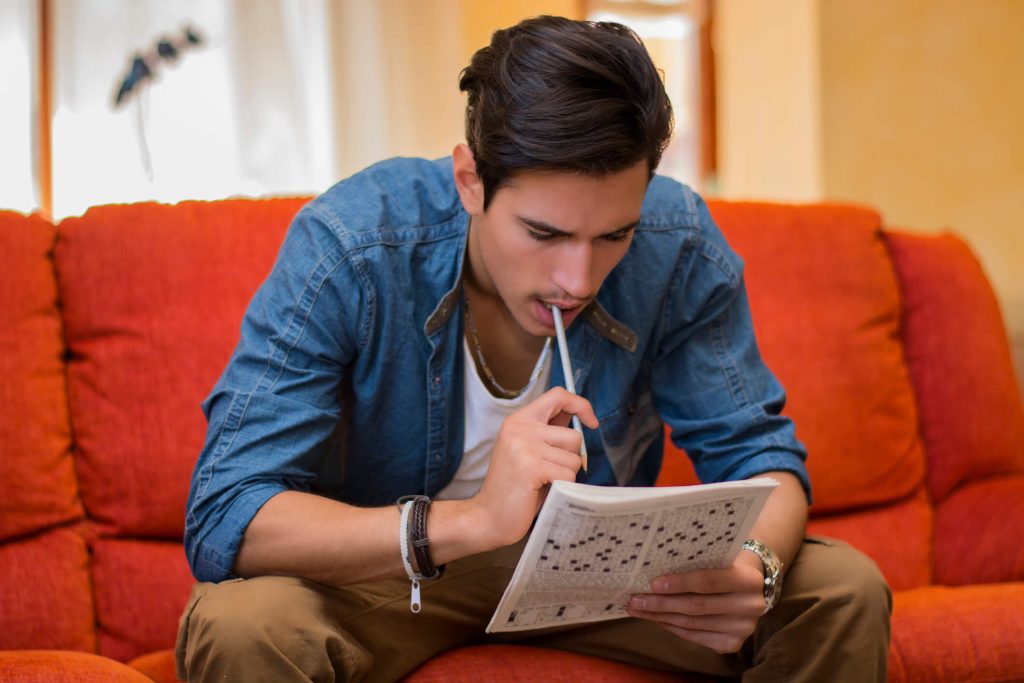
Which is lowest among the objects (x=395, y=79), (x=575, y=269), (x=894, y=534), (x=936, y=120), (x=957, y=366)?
(x=894, y=534)

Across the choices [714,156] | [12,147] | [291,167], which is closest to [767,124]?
[714,156]

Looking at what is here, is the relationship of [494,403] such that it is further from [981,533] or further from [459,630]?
[981,533]

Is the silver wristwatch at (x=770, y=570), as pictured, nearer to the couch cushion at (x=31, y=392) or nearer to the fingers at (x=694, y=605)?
the fingers at (x=694, y=605)

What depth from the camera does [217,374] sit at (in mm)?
1555

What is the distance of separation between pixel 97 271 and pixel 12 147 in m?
1.10

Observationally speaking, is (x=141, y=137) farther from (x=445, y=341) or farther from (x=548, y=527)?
(x=548, y=527)

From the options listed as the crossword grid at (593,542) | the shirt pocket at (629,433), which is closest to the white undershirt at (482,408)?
the shirt pocket at (629,433)

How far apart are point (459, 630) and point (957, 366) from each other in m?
1.04

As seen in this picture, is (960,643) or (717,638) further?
(960,643)

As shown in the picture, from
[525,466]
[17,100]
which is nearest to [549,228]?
[525,466]

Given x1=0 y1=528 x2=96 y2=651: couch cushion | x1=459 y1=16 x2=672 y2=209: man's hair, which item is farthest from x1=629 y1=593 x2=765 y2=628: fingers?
x1=0 y1=528 x2=96 y2=651: couch cushion

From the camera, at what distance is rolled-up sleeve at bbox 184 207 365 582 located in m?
1.08

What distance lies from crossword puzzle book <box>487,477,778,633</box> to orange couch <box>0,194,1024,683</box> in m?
0.19

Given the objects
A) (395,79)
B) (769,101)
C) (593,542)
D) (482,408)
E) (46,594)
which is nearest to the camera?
(593,542)
